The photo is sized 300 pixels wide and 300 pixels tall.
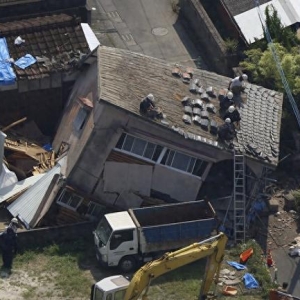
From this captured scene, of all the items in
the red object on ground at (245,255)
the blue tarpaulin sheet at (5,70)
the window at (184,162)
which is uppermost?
the blue tarpaulin sheet at (5,70)

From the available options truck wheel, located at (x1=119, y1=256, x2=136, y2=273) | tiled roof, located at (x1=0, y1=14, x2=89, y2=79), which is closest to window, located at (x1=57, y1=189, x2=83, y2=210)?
truck wheel, located at (x1=119, y1=256, x2=136, y2=273)

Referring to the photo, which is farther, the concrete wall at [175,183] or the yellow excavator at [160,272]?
the concrete wall at [175,183]

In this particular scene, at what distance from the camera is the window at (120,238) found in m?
34.3

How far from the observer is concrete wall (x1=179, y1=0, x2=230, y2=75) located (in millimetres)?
46406

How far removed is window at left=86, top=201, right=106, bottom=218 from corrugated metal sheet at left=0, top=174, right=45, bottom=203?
2.62m

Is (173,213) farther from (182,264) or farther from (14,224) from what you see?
(14,224)

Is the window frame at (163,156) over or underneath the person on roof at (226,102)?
underneath

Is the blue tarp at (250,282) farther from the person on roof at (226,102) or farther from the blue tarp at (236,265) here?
the person on roof at (226,102)

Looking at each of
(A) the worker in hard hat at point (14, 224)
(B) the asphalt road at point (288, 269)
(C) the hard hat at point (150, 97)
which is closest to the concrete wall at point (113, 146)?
(C) the hard hat at point (150, 97)

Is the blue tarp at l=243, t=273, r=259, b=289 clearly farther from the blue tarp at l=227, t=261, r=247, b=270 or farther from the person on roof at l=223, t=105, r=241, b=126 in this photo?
the person on roof at l=223, t=105, r=241, b=126

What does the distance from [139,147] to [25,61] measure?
26.6 ft

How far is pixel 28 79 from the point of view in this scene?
4122cm

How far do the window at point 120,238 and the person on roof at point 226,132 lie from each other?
580 centimetres

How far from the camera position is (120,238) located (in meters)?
34.4
